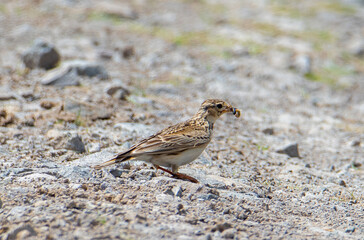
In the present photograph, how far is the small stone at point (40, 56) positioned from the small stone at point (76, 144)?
176 inches

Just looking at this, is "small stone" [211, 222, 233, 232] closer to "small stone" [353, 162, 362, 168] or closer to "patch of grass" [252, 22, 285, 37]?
"small stone" [353, 162, 362, 168]

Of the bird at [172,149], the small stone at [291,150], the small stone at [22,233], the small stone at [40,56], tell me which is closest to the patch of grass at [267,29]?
the small stone at [40,56]

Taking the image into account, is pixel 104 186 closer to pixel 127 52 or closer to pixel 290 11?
pixel 127 52

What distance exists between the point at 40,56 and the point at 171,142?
19.7 ft

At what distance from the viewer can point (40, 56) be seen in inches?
466

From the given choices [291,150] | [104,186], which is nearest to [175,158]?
[104,186]

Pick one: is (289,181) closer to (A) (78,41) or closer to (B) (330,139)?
(B) (330,139)

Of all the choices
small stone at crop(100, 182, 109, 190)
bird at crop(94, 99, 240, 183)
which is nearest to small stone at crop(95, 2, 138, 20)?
bird at crop(94, 99, 240, 183)

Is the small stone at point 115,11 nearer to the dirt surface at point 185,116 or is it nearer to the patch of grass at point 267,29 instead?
the dirt surface at point 185,116

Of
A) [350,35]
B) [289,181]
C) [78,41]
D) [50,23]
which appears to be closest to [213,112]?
[289,181]

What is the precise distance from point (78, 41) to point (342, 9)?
1160 cm

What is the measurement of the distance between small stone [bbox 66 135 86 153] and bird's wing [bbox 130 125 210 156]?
4.51 feet

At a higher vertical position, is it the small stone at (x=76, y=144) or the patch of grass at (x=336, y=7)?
the patch of grass at (x=336, y=7)

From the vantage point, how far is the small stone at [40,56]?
38.9 feet
